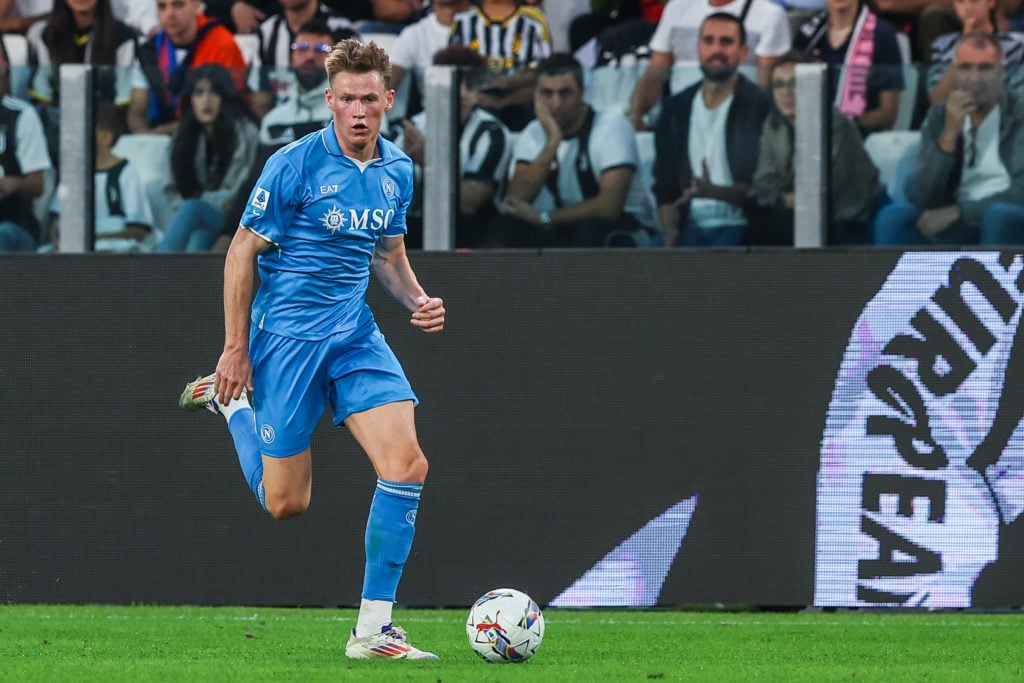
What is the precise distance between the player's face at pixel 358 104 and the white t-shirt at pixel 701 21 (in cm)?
458

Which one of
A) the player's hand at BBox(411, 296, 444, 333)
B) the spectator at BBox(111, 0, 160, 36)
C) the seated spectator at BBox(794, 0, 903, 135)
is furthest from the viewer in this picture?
the spectator at BBox(111, 0, 160, 36)

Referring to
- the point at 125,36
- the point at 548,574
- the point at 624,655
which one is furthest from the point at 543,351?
the point at 125,36

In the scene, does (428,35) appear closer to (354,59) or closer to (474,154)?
(474,154)

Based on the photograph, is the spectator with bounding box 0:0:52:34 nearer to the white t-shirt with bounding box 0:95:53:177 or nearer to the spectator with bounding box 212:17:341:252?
the white t-shirt with bounding box 0:95:53:177

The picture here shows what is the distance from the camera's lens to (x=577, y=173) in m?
9.13

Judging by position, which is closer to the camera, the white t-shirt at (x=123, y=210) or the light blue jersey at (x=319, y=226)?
the light blue jersey at (x=319, y=226)

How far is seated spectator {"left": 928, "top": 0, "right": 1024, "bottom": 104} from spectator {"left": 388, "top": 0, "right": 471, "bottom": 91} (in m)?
3.19

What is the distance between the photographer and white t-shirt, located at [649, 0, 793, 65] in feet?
34.3

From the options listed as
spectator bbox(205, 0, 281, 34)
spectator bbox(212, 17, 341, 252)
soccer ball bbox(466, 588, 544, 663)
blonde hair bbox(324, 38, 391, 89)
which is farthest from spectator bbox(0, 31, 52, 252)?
soccer ball bbox(466, 588, 544, 663)

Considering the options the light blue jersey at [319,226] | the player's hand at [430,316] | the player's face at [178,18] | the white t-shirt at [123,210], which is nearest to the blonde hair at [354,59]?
the light blue jersey at [319,226]

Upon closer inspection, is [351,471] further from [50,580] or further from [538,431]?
[50,580]

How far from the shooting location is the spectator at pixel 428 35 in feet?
36.4

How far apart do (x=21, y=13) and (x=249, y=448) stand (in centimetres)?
609

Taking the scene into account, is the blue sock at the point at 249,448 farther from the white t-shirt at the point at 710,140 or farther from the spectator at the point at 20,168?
the white t-shirt at the point at 710,140
